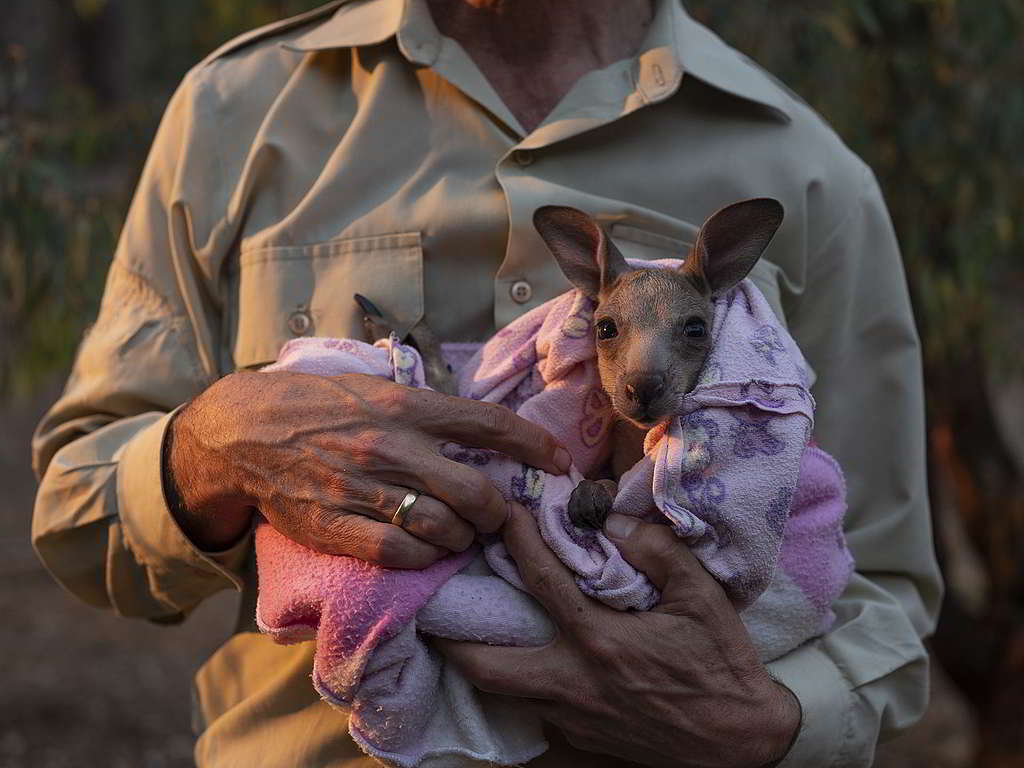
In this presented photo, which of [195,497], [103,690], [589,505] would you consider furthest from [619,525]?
[103,690]

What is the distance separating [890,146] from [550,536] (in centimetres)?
263

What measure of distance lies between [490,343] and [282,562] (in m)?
0.48

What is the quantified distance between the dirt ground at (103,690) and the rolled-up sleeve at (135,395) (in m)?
3.26

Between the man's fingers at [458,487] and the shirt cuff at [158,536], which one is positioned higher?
the man's fingers at [458,487]

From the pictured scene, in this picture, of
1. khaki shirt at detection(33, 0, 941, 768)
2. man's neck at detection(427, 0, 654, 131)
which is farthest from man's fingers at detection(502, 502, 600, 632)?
man's neck at detection(427, 0, 654, 131)

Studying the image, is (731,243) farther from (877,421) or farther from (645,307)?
(877,421)

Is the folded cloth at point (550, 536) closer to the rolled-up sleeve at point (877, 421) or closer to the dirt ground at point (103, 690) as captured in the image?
the rolled-up sleeve at point (877, 421)

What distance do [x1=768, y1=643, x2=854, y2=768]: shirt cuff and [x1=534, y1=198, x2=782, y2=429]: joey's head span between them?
0.61m

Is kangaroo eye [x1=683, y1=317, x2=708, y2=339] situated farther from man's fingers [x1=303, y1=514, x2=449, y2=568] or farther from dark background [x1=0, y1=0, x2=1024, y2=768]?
dark background [x1=0, y1=0, x2=1024, y2=768]

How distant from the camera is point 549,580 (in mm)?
1836

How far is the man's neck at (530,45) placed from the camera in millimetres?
2336

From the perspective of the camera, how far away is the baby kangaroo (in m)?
1.77

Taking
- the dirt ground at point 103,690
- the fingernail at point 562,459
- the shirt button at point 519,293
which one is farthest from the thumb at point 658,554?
the dirt ground at point 103,690

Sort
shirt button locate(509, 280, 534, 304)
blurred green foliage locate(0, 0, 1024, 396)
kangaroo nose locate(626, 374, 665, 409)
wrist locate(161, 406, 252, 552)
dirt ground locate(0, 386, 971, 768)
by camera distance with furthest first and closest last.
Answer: dirt ground locate(0, 386, 971, 768), blurred green foliage locate(0, 0, 1024, 396), shirt button locate(509, 280, 534, 304), wrist locate(161, 406, 252, 552), kangaroo nose locate(626, 374, 665, 409)
